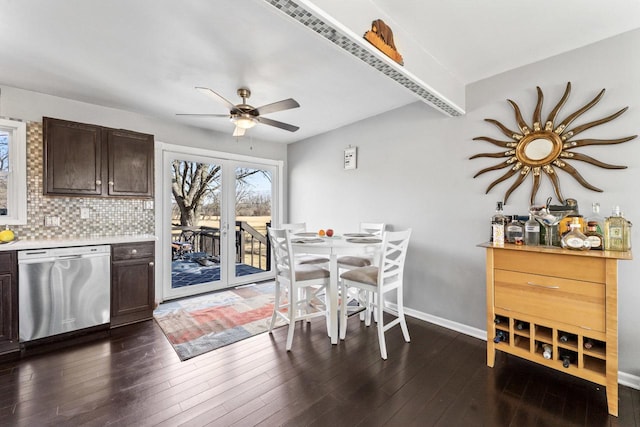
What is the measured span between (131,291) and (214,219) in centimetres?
153

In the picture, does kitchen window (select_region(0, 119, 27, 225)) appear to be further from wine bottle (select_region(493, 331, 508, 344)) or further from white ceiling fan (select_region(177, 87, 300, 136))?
Result: wine bottle (select_region(493, 331, 508, 344))

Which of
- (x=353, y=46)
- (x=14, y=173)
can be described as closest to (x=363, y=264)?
(x=353, y=46)

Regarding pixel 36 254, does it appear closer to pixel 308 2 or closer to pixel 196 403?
pixel 196 403

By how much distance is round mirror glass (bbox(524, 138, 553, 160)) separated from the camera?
2312 millimetres

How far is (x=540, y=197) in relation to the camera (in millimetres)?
2363

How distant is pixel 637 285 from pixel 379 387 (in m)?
1.98

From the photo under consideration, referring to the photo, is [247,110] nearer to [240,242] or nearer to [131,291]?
[131,291]

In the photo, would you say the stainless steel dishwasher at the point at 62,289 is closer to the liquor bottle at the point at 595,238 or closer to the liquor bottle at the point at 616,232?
the liquor bottle at the point at 595,238

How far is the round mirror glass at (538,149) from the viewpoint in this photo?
2.31m

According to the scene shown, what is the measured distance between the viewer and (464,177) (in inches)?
111

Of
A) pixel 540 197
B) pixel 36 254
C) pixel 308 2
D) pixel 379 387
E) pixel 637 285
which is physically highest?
pixel 308 2

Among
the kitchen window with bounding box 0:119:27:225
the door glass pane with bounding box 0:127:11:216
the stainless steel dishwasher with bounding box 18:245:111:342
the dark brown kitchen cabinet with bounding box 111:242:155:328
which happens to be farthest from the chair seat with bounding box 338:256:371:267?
the door glass pane with bounding box 0:127:11:216

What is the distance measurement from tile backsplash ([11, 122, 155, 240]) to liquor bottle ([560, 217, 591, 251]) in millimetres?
4371

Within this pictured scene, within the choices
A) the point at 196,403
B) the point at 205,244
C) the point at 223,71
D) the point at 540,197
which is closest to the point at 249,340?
the point at 196,403
